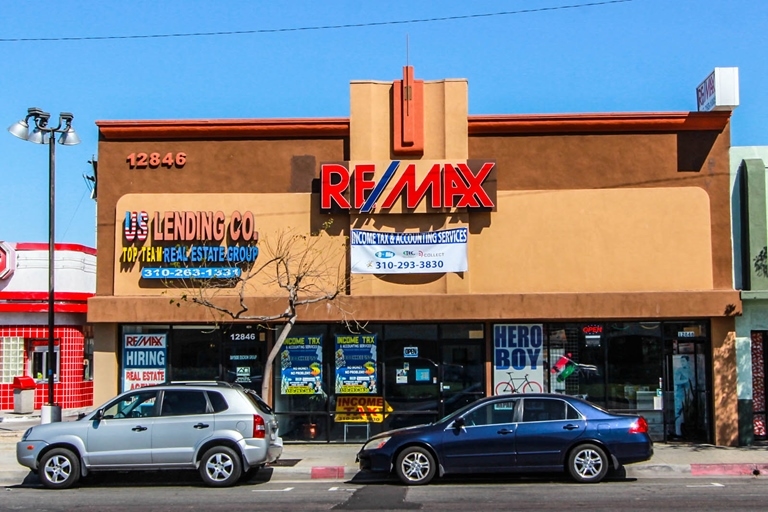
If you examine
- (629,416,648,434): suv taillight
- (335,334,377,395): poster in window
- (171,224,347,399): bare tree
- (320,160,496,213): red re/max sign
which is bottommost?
(629,416,648,434): suv taillight

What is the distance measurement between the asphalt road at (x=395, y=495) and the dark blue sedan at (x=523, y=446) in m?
0.29

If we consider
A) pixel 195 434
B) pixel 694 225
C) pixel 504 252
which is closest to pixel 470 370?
pixel 504 252

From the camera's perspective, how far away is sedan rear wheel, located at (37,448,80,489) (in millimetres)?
14094

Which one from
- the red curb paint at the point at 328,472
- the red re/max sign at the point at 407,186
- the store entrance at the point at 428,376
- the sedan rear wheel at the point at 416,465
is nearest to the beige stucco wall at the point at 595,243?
the red re/max sign at the point at 407,186

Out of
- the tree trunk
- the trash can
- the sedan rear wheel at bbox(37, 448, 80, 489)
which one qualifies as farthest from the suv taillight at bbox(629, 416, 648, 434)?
the trash can

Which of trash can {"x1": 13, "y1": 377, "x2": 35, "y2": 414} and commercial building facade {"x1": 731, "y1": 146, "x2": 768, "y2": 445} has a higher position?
commercial building facade {"x1": 731, "y1": 146, "x2": 768, "y2": 445}

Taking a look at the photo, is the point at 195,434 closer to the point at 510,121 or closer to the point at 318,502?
the point at 318,502

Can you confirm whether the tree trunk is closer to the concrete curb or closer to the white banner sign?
the concrete curb

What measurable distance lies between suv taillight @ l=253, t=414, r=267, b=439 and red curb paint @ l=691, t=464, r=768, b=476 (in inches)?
296

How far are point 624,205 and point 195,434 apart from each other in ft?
33.5

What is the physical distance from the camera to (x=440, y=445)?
13859 millimetres

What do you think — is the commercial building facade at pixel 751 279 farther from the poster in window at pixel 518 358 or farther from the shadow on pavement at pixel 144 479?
the shadow on pavement at pixel 144 479

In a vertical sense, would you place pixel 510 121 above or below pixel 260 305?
above

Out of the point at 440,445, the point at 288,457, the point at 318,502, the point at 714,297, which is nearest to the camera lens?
the point at 318,502
